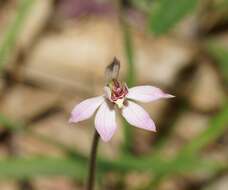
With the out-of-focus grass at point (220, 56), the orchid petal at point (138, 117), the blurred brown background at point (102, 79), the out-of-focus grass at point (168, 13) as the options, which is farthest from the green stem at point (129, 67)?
the orchid petal at point (138, 117)

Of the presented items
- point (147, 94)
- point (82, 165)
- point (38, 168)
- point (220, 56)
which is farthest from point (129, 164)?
point (147, 94)

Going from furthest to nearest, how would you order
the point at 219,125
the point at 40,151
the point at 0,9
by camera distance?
the point at 0,9
the point at 40,151
the point at 219,125

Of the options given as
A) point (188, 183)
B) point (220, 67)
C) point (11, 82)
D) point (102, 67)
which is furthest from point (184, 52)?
point (11, 82)

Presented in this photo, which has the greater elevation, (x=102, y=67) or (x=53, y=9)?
(x=53, y=9)

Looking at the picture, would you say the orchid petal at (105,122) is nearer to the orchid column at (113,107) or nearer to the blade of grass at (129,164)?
the orchid column at (113,107)

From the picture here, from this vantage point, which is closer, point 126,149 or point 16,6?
point 126,149

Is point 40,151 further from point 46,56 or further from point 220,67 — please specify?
point 220,67

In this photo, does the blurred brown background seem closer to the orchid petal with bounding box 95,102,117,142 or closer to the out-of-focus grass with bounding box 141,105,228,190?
the out-of-focus grass with bounding box 141,105,228,190
